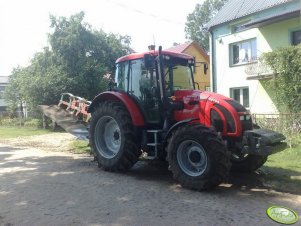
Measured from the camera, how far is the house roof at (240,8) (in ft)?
65.4

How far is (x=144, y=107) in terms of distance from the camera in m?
8.61

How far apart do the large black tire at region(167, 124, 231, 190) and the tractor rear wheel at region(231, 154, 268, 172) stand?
1030 mm

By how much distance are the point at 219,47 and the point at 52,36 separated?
35.1 ft

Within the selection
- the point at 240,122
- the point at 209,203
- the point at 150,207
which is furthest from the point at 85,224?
the point at 240,122

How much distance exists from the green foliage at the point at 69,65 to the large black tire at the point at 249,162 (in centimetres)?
1668

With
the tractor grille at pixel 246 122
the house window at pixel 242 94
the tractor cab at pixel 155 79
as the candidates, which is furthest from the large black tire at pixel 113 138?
the house window at pixel 242 94

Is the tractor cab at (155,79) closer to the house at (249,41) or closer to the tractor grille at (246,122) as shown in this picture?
the tractor grille at (246,122)

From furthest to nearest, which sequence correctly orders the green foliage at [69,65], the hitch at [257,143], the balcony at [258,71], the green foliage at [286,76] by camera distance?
1. the green foliage at [69,65]
2. the balcony at [258,71]
3. the green foliage at [286,76]
4. the hitch at [257,143]

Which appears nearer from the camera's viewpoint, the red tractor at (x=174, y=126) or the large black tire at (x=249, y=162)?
the red tractor at (x=174, y=126)

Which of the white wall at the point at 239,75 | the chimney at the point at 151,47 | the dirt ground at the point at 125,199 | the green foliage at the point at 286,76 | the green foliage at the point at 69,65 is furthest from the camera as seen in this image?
the green foliage at the point at 69,65

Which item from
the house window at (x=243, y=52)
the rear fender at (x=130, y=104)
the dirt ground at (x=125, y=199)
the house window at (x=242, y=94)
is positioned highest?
the house window at (x=243, y=52)

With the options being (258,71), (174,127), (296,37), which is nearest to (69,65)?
(258,71)

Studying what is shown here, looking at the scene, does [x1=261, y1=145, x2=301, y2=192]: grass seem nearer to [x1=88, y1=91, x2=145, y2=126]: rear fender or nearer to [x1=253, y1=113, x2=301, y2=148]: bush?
[x1=253, y1=113, x2=301, y2=148]: bush

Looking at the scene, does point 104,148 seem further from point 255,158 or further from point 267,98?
point 267,98
